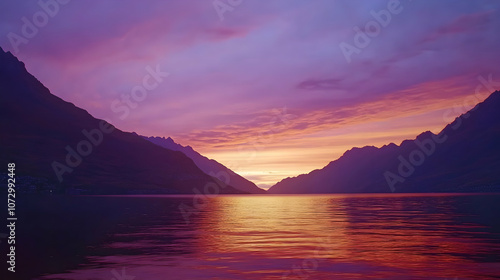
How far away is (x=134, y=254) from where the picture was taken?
34.5m

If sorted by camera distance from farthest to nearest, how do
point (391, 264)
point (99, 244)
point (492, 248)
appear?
point (99, 244) < point (492, 248) < point (391, 264)

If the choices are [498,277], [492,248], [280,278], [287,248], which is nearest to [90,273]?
[280,278]

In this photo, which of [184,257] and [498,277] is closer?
[498,277]

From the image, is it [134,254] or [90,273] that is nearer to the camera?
[90,273]

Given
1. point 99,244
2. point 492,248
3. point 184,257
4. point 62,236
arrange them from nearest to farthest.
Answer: point 184,257, point 492,248, point 99,244, point 62,236

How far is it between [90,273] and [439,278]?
66.4 ft

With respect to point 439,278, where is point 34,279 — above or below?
above

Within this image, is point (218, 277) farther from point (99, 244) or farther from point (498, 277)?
point (99, 244)

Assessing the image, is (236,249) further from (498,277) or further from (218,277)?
(498,277)

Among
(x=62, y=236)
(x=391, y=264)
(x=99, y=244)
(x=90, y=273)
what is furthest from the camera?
(x=62, y=236)

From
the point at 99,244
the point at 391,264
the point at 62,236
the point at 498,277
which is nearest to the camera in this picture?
the point at 498,277

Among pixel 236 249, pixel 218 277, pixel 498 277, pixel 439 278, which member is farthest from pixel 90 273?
pixel 498 277

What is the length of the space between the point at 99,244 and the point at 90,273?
1493cm

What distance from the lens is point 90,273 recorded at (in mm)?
26719
